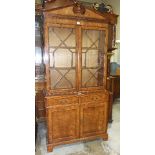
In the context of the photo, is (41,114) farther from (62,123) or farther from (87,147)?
(87,147)

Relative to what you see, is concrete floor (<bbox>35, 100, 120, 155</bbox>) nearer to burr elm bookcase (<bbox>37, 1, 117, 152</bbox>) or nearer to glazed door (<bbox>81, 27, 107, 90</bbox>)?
burr elm bookcase (<bbox>37, 1, 117, 152</bbox>)

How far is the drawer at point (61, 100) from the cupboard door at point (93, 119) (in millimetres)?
168

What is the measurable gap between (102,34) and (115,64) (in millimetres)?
2980

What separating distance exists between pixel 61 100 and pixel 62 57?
0.65 meters

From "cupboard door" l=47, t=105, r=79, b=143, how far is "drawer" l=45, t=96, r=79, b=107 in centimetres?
6

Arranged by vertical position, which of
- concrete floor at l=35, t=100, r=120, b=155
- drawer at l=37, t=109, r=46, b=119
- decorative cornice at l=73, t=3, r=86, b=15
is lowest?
concrete floor at l=35, t=100, r=120, b=155

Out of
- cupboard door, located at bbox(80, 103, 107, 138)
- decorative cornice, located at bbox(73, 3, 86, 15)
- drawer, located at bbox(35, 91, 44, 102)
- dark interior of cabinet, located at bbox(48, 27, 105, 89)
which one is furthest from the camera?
drawer, located at bbox(35, 91, 44, 102)

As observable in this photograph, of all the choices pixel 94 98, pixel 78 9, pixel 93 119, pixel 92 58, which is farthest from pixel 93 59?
pixel 93 119

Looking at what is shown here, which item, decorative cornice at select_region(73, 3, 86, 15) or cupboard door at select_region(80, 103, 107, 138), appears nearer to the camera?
decorative cornice at select_region(73, 3, 86, 15)

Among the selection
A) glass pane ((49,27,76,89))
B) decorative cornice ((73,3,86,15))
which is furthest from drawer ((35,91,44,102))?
decorative cornice ((73,3,86,15))

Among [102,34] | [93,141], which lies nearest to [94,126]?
[93,141]

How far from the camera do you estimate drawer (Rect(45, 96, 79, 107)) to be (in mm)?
2354

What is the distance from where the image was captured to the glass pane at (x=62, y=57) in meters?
2.44
